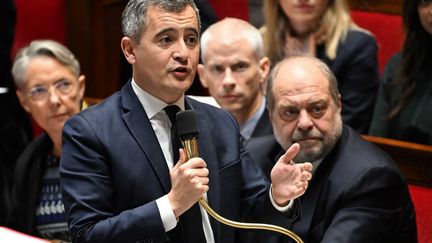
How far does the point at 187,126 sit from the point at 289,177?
0.18m

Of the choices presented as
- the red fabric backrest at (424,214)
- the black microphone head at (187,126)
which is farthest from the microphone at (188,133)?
the red fabric backrest at (424,214)

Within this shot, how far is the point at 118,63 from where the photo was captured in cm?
227

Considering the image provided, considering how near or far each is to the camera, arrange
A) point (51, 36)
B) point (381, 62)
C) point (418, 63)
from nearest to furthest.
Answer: point (418, 63)
point (381, 62)
point (51, 36)

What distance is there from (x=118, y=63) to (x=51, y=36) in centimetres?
18

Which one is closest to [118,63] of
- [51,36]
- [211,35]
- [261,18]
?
[51,36]

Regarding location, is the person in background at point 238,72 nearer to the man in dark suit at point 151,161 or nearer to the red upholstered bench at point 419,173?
the red upholstered bench at point 419,173

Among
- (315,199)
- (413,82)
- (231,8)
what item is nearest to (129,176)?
(315,199)

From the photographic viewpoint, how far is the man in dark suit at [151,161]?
1.03 m

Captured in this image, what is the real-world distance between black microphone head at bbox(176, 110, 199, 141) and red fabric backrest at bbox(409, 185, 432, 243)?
0.62 meters

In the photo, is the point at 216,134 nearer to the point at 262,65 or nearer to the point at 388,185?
the point at 388,185

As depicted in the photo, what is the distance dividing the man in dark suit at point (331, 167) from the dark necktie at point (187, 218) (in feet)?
0.56

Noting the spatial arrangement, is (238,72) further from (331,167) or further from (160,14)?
(160,14)

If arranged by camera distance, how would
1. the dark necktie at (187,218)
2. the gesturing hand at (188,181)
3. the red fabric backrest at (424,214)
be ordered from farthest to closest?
the red fabric backrest at (424,214) → the dark necktie at (187,218) → the gesturing hand at (188,181)

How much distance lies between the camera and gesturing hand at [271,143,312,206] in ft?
3.55
